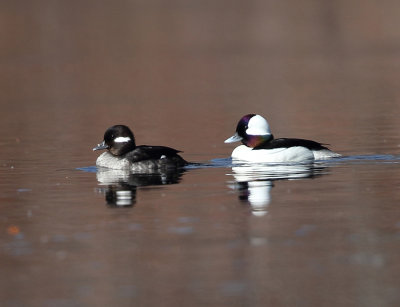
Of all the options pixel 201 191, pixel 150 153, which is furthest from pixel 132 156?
pixel 201 191

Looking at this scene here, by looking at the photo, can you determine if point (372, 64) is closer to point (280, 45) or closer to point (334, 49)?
point (334, 49)

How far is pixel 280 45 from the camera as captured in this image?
182 feet

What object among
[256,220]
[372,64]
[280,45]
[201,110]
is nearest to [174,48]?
[280,45]

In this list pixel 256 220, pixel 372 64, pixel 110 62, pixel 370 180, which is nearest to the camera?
pixel 256 220

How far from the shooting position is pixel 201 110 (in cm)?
2961

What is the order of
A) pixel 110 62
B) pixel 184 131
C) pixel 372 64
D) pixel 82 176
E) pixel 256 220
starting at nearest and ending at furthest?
pixel 256 220 → pixel 82 176 → pixel 184 131 → pixel 372 64 → pixel 110 62

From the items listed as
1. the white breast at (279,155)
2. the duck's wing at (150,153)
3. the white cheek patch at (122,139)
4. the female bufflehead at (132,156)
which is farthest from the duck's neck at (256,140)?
the white cheek patch at (122,139)

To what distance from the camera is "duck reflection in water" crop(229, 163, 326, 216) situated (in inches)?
544

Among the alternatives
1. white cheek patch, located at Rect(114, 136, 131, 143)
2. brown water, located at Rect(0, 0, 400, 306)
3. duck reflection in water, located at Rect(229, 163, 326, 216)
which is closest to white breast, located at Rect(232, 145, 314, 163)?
duck reflection in water, located at Rect(229, 163, 326, 216)

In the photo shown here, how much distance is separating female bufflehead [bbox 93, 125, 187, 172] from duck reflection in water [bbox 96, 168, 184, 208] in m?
0.15

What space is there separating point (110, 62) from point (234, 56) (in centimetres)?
503

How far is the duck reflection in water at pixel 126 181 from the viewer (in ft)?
47.6

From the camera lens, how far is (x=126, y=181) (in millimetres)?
16766

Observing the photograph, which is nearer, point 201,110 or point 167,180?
point 167,180
